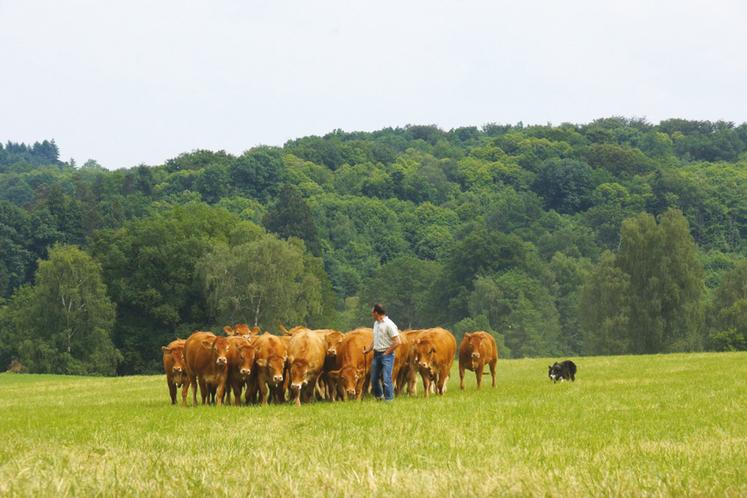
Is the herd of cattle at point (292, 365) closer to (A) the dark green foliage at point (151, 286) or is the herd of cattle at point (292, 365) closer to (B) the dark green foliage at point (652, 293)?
(A) the dark green foliage at point (151, 286)

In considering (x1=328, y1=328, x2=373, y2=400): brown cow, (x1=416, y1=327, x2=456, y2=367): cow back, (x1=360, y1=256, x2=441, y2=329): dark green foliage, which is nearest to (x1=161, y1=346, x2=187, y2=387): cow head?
(x1=328, y1=328, x2=373, y2=400): brown cow

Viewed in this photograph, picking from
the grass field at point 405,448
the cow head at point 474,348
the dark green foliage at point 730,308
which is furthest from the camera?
the dark green foliage at point 730,308

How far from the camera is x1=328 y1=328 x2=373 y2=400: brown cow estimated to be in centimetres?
2553

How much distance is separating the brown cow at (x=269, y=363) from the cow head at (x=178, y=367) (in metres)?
2.01

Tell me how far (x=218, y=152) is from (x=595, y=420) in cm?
18214

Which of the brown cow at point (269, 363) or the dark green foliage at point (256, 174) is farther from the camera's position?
the dark green foliage at point (256, 174)

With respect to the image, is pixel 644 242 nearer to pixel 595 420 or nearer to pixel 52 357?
pixel 52 357

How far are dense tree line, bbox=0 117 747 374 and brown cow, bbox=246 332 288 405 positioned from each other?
5578cm

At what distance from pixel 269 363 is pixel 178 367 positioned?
3.05m

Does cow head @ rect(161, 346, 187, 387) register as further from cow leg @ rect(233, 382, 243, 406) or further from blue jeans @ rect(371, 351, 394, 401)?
blue jeans @ rect(371, 351, 394, 401)

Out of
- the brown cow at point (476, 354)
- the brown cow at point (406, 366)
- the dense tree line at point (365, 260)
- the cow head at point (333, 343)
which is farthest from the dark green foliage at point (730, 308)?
the cow head at point (333, 343)

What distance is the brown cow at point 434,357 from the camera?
88.1ft

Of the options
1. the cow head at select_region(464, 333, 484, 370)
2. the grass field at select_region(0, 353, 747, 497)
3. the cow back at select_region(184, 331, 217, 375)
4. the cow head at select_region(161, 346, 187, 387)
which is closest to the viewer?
the grass field at select_region(0, 353, 747, 497)

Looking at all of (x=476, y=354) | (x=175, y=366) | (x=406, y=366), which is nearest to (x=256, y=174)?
(x=476, y=354)
